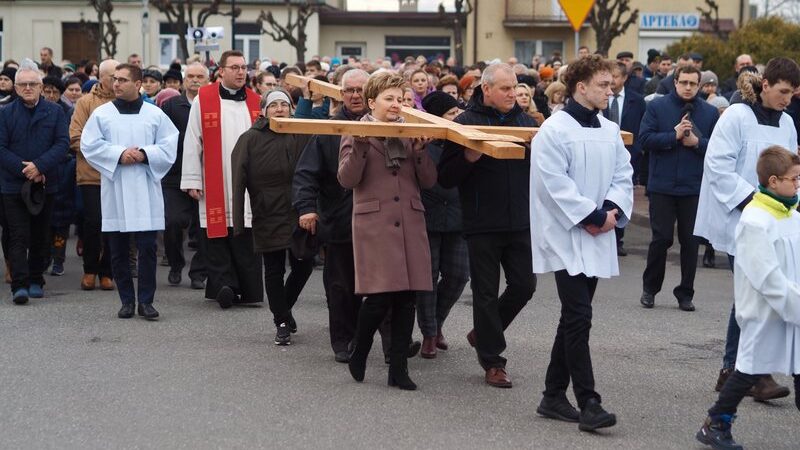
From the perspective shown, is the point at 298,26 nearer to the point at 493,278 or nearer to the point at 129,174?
the point at 129,174

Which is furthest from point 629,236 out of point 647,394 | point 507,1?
point 507,1

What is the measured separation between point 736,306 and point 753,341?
31cm

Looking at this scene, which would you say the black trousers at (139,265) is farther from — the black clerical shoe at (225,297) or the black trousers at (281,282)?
the black trousers at (281,282)

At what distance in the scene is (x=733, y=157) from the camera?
9.40m

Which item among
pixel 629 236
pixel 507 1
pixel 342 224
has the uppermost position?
pixel 507 1

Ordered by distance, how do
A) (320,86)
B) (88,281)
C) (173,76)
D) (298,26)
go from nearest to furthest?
(320,86) → (88,281) → (173,76) → (298,26)

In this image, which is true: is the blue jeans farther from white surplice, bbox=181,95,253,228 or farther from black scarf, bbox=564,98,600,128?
white surplice, bbox=181,95,253,228

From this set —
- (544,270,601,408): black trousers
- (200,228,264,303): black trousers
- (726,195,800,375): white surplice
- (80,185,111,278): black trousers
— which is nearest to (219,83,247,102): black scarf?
(200,228,264,303): black trousers

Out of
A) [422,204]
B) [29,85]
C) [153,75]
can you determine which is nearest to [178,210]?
[29,85]

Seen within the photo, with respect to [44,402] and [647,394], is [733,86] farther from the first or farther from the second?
[44,402]

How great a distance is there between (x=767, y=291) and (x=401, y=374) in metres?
2.53

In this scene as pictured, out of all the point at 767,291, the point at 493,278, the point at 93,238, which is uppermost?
the point at 767,291

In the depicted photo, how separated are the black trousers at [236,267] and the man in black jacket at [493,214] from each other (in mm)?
3608

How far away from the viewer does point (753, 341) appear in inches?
284
